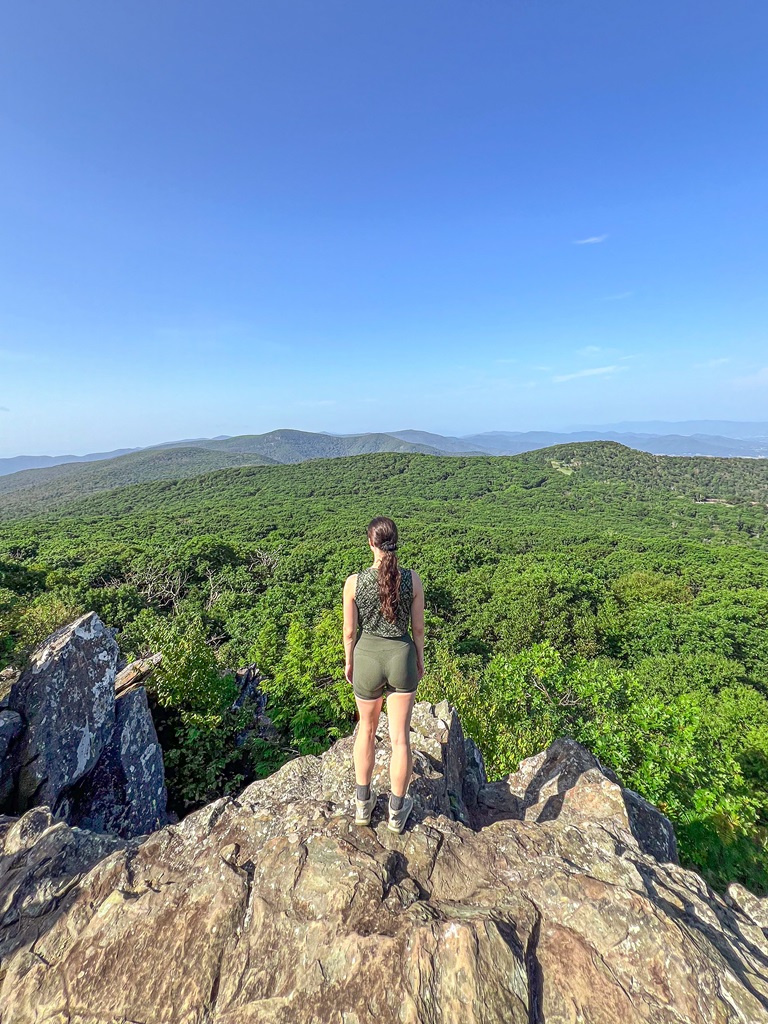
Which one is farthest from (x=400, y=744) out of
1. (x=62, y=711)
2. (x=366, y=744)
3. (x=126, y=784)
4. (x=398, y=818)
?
(x=62, y=711)

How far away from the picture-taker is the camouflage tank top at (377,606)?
408 centimetres

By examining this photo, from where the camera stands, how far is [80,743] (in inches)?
247

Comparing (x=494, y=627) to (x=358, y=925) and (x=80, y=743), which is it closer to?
(x=80, y=743)

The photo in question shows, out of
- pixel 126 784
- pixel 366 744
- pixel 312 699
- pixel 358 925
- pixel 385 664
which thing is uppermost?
pixel 385 664

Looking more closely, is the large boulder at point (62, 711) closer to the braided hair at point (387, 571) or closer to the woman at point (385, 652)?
the woman at point (385, 652)

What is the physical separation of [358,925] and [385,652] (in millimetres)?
2107

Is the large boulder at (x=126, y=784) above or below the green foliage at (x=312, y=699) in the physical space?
above

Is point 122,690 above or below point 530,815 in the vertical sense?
above

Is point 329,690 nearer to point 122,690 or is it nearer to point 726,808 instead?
point 122,690

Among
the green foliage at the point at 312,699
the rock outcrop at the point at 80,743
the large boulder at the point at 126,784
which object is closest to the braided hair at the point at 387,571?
the rock outcrop at the point at 80,743

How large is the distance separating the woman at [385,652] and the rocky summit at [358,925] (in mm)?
554

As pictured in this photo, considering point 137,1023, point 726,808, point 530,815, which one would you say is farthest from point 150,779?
point 726,808

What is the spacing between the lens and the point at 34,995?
2.94m

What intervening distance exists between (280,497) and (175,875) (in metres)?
134
